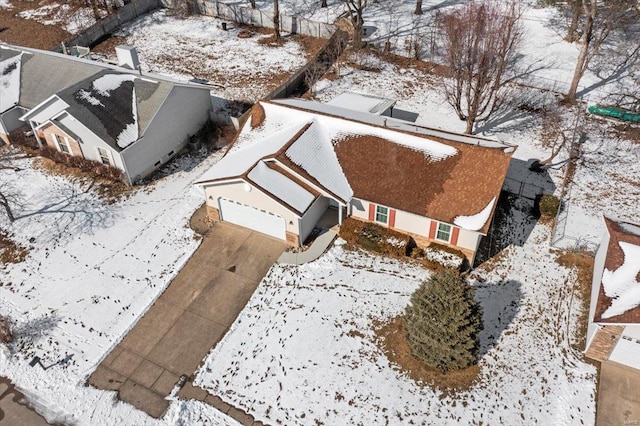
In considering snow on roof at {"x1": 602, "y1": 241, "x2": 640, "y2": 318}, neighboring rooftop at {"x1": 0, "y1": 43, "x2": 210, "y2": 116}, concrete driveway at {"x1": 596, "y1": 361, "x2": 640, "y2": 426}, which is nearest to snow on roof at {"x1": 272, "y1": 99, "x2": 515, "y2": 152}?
snow on roof at {"x1": 602, "y1": 241, "x2": 640, "y2": 318}

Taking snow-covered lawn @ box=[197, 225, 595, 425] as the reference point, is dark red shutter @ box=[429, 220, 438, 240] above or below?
above

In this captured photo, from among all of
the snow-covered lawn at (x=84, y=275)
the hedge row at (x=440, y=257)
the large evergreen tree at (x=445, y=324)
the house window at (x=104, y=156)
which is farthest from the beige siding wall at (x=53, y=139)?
the large evergreen tree at (x=445, y=324)

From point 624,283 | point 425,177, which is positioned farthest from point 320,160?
point 624,283

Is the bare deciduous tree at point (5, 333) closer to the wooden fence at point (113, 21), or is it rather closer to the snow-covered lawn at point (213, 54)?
the snow-covered lawn at point (213, 54)

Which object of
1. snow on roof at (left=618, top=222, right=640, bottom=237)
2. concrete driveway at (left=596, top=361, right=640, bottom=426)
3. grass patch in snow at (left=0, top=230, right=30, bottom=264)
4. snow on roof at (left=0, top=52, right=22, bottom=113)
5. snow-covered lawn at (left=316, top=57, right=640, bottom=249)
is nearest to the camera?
concrete driveway at (left=596, top=361, right=640, bottom=426)

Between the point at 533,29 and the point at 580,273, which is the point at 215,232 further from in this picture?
the point at 533,29

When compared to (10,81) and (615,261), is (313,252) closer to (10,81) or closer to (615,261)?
(615,261)

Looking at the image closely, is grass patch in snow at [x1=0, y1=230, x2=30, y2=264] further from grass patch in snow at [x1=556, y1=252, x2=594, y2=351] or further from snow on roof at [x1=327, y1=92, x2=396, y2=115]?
grass patch in snow at [x1=556, y1=252, x2=594, y2=351]
